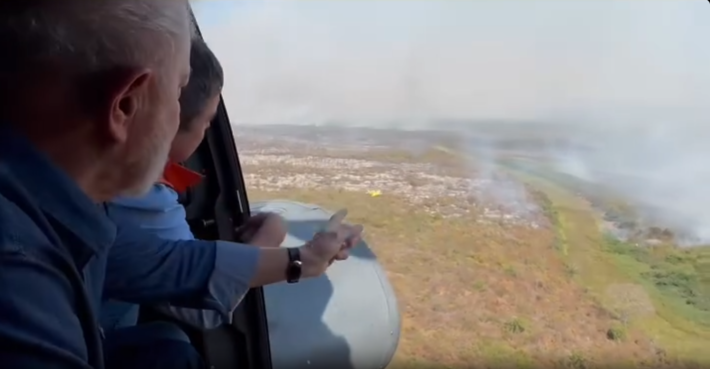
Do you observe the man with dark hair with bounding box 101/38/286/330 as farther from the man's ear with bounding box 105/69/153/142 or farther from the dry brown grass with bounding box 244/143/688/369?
the dry brown grass with bounding box 244/143/688/369

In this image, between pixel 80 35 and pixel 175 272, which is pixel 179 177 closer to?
pixel 175 272

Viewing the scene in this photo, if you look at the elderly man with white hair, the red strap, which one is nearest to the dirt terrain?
the red strap


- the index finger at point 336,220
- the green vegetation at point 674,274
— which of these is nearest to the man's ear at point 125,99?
the index finger at point 336,220

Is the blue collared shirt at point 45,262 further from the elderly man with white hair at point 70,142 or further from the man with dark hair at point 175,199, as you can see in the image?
the man with dark hair at point 175,199

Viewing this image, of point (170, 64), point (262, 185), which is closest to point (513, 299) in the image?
point (262, 185)

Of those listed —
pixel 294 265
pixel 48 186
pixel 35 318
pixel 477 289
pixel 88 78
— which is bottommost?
pixel 477 289

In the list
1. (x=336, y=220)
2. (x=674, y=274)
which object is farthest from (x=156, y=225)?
(x=674, y=274)
